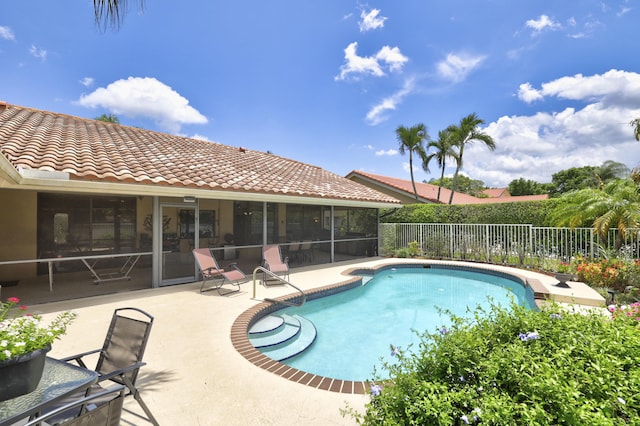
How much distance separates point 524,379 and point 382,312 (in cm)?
634

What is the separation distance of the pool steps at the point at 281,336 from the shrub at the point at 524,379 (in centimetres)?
330

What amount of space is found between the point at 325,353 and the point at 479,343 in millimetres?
3777

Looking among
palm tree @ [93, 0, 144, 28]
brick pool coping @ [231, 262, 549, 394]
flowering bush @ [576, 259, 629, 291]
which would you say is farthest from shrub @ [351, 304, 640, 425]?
flowering bush @ [576, 259, 629, 291]

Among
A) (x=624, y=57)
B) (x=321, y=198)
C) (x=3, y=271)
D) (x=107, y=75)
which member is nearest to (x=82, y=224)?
(x=3, y=271)

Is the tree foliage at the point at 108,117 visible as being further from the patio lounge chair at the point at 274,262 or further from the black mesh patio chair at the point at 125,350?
the black mesh patio chair at the point at 125,350

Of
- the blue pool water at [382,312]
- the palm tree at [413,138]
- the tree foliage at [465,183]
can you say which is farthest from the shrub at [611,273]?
the tree foliage at [465,183]

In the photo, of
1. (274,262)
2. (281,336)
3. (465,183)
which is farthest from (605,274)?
(465,183)

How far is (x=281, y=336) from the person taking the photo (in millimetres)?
5621

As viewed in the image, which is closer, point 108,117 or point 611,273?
point 611,273

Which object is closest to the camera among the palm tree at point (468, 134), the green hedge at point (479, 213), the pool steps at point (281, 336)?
the pool steps at point (281, 336)

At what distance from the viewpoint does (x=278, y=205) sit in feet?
44.6

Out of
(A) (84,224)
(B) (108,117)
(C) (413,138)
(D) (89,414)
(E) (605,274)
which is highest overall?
(B) (108,117)

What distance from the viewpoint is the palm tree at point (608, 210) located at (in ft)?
31.0

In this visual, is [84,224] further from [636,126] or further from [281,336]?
[636,126]
